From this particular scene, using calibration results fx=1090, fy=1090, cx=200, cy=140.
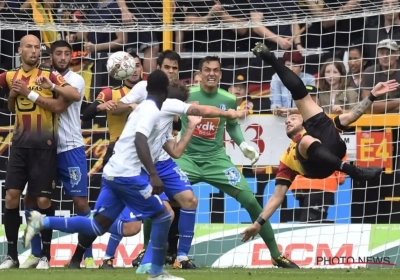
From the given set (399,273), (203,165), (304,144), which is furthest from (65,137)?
(399,273)

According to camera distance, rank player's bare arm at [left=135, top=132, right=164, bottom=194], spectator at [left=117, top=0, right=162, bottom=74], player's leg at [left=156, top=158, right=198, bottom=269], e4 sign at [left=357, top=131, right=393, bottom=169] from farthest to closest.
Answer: spectator at [left=117, top=0, right=162, bottom=74]
e4 sign at [left=357, top=131, right=393, bottom=169]
player's leg at [left=156, top=158, right=198, bottom=269]
player's bare arm at [left=135, top=132, right=164, bottom=194]

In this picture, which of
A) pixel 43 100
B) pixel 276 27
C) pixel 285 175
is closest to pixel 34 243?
pixel 43 100

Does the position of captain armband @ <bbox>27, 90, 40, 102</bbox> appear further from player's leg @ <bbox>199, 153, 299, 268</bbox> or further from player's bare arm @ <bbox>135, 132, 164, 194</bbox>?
player's bare arm @ <bbox>135, 132, 164, 194</bbox>

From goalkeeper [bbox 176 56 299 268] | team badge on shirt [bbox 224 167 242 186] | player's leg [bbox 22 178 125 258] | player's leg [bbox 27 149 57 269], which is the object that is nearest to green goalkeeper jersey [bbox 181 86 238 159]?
goalkeeper [bbox 176 56 299 268]

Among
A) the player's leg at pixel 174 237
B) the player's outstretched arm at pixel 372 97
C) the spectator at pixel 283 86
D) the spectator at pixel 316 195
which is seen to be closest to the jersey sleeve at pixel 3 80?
the player's leg at pixel 174 237

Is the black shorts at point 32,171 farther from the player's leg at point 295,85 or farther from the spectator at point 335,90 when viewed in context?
the spectator at point 335,90

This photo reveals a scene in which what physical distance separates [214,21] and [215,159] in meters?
2.64

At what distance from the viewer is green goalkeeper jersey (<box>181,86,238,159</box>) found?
448 inches

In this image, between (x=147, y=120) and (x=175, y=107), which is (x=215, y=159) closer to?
(x=175, y=107)

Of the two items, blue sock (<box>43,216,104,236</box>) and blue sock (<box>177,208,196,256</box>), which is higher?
blue sock (<box>43,216,104,236</box>)

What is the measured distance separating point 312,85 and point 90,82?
2.78 meters

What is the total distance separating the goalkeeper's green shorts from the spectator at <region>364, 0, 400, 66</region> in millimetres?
3247

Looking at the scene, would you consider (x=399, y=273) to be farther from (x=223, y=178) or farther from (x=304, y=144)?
(x=223, y=178)

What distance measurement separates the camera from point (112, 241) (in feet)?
35.5
